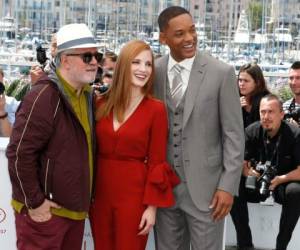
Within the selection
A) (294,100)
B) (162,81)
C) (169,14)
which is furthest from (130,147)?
(294,100)

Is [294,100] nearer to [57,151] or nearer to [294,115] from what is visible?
[294,115]

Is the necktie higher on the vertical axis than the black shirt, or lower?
higher

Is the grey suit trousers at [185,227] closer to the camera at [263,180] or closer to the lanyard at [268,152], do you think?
the camera at [263,180]

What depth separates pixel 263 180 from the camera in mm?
5480

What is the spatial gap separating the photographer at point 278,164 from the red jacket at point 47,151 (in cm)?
227

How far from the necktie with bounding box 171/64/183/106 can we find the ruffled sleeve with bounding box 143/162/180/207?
365 mm

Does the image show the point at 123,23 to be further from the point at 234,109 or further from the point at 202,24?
the point at 234,109

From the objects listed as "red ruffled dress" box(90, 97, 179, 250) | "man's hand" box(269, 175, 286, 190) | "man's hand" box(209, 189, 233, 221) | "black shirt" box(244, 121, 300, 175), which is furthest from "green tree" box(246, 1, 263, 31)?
"red ruffled dress" box(90, 97, 179, 250)

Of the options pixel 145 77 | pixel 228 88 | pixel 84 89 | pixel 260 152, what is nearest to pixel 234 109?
pixel 228 88

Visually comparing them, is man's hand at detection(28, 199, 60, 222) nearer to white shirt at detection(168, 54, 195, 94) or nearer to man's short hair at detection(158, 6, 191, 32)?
white shirt at detection(168, 54, 195, 94)

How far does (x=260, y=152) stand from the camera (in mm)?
5746

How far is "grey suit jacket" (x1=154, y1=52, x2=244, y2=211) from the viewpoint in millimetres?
3785

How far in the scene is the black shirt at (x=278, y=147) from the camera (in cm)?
554

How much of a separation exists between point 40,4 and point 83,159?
3168 centimetres
